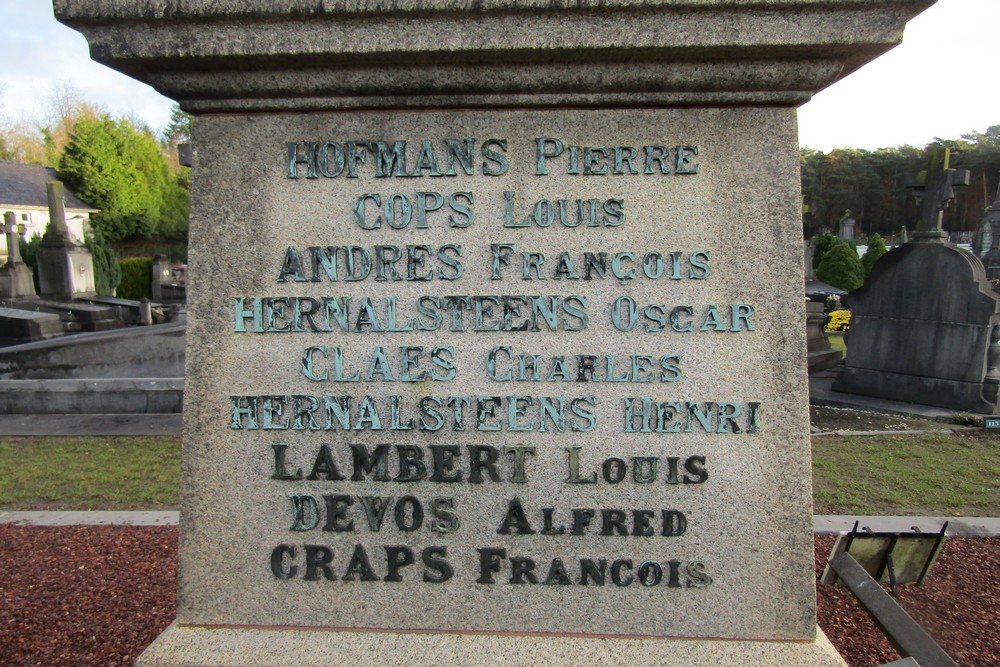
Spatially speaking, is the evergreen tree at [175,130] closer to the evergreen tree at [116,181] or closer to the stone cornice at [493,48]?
the evergreen tree at [116,181]

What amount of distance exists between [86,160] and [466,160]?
4996cm

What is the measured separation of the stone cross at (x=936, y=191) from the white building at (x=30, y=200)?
45972 millimetres

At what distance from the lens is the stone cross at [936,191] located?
9195 millimetres

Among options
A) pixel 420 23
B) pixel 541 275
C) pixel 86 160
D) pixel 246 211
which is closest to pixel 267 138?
pixel 246 211

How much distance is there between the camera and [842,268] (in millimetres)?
26984

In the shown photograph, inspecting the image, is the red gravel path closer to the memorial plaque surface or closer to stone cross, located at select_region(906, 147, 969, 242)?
the memorial plaque surface

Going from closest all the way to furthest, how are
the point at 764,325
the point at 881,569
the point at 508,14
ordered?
the point at 508,14 < the point at 764,325 < the point at 881,569

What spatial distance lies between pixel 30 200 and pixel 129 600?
5001 centimetres

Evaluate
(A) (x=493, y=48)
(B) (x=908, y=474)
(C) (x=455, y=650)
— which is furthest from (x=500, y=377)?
(B) (x=908, y=474)

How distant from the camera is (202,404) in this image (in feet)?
7.21

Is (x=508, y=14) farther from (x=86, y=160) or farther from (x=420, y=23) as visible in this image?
(x=86, y=160)

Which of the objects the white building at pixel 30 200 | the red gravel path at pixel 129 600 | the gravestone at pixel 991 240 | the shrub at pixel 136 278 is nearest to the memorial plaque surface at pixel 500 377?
the red gravel path at pixel 129 600

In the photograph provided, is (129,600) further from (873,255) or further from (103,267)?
(873,255)

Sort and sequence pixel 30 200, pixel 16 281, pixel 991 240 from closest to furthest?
pixel 16 281 < pixel 991 240 < pixel 30 200
